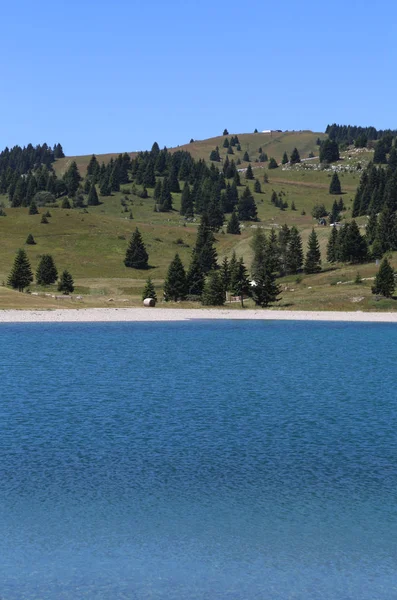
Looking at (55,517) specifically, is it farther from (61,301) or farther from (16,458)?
(61,301)

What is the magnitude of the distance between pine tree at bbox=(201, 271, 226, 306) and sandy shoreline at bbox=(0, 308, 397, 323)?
7791mm

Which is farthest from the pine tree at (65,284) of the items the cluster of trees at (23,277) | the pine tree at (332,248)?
the pine tree at (332,248)

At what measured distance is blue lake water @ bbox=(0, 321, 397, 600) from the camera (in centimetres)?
1788

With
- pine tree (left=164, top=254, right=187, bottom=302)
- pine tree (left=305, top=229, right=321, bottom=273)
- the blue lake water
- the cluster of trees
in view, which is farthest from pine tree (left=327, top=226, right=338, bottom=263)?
the blue lake water

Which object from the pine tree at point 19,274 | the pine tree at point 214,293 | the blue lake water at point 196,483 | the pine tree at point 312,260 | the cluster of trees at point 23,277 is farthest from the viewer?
the pine tree at point 312,260

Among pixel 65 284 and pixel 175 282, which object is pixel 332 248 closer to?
pixel 175 282

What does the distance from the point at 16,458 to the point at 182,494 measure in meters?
7.80

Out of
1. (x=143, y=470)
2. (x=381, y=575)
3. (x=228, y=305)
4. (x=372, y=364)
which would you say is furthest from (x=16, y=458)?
(x=228, y=305)

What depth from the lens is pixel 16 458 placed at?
2889 cm

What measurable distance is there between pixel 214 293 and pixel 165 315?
20.5m

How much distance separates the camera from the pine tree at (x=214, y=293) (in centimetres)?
12216

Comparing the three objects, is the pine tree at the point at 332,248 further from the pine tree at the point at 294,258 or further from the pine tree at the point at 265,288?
the pine tree at the point at 265,288

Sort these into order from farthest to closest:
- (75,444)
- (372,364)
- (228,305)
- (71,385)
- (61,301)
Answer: (228,305) < (61,301) < (372,364) < (71,385) < (75,444)

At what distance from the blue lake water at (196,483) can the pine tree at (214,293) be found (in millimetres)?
66232
